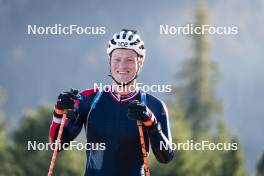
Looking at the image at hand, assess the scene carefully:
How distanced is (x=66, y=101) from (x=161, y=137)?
2.98ft

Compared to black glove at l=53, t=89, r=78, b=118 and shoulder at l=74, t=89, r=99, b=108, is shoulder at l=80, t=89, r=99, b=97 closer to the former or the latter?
shoulder at l=74, t=89, r=99, b=108

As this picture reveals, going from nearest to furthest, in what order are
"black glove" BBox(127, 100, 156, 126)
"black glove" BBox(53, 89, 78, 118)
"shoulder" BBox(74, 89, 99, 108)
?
"black glove" BBox(127, 100, 156, 126), "black glove" BBox(53, 89, 78, 118), "shoulder" BBox(74, 89, 99, 108)

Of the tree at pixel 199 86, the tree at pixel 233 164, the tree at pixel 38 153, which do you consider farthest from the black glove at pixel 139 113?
the tree at pixel 199 86

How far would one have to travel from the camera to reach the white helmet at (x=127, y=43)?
914 cm

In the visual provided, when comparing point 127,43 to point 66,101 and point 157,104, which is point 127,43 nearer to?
point 157,104

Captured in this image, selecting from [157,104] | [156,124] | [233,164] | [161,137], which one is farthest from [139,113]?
[233,164]

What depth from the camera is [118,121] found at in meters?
9.12

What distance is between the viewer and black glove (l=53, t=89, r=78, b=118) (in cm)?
888

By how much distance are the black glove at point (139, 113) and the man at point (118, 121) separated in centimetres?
8

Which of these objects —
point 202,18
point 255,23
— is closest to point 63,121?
point 202,18

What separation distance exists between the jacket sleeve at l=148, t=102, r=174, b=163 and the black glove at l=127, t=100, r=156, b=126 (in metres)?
0.11

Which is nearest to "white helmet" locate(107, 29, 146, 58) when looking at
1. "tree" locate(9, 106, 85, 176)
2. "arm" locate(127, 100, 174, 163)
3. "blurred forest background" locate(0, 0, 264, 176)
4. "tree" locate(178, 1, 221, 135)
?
"arm" locate(127, 100, 174, 163)

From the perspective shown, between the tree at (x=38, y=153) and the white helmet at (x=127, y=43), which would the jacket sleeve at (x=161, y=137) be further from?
the tree at (x=38, y=153)

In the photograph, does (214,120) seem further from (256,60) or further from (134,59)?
(256,60)
